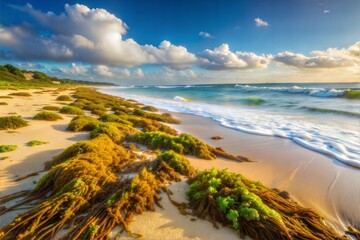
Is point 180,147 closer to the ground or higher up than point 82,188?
closer to the ground

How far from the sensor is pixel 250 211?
2.60m

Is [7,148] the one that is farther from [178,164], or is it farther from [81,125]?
[178,164]

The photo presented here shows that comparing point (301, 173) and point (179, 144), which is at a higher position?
point (179, 144)

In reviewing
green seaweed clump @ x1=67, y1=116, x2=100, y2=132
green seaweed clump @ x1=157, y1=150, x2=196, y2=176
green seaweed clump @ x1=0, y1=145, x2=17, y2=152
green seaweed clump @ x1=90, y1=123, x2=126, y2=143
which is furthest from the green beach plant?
green seaweed clump @ x1=157, y1=150, x2=196, y2=176

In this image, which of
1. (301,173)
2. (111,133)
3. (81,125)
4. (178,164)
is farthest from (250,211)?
(81,125)

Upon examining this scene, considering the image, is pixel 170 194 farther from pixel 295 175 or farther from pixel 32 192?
pixel 295 175

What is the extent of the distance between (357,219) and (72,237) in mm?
4390

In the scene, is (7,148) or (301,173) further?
(7,148)

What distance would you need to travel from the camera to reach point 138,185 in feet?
10.2

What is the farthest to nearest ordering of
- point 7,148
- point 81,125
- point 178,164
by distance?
1. point 81,125
2. point 7,148
3. point 178,164

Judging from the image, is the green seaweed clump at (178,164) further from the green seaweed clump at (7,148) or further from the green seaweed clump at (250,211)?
the green seaweed clump at (7,148)

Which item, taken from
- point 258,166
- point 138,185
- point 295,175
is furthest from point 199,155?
point 138,185

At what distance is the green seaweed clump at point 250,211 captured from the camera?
257cm

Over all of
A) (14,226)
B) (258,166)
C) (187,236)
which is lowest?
(258,166)
